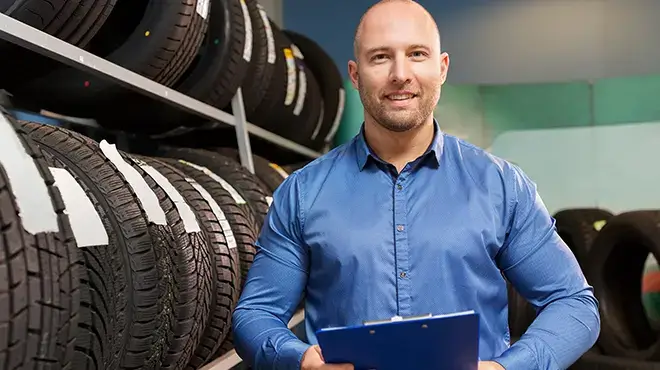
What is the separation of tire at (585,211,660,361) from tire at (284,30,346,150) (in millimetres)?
1698

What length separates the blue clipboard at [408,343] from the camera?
1.19m

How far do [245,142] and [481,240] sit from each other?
1784 millimetres

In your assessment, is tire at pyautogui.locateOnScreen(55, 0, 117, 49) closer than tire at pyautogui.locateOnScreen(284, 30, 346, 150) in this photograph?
Yes

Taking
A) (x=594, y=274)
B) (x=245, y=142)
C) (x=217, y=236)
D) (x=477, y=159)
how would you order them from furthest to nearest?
1. (x=594, y=274)
2. (x=245, y=142)
3. (x=217, y=236)
4. (x=477, y=159)

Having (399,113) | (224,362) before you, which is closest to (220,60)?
(224,362)

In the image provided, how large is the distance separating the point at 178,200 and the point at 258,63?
149 centimetres

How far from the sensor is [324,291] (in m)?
1.64

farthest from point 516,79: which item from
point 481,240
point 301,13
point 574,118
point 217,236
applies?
point 481,240

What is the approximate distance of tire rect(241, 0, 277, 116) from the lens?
333 centimetres

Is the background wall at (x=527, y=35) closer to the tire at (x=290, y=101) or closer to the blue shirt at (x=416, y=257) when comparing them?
the tire at (x=290, y=101)

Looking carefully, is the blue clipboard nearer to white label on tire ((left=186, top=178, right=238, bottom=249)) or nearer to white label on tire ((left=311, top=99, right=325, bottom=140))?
white label on tire ((left=186, top=178, right=238, bottom=249))

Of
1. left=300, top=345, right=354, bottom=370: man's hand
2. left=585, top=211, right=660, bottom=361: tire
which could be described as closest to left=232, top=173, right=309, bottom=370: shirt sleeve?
left=300, top=345, right=354, bottom=370: man's hand

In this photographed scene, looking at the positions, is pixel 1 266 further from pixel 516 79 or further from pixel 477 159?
pixel 516 79

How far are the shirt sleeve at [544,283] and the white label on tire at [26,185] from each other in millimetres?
876
